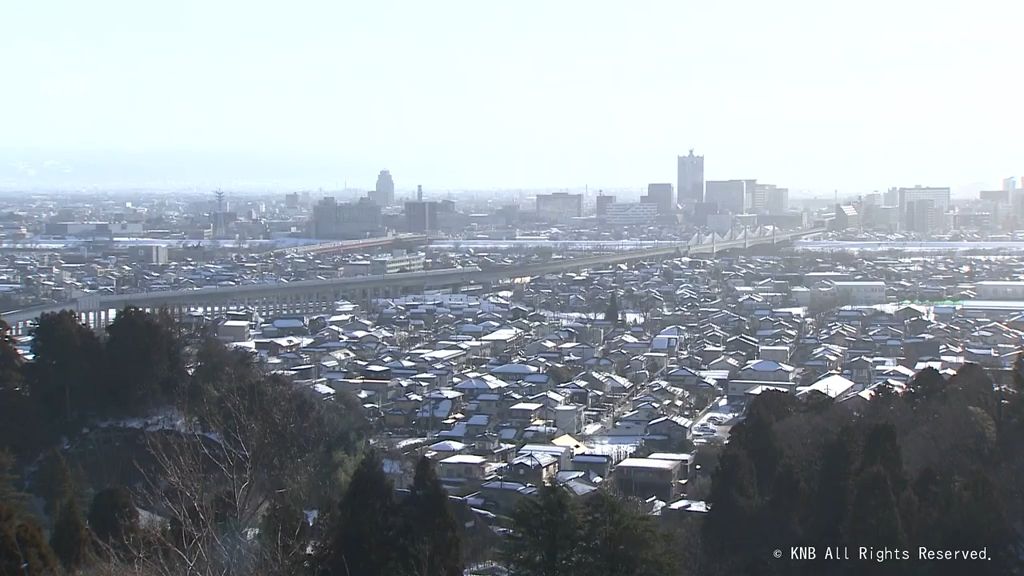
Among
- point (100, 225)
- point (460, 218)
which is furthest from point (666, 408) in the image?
point (460, 218)

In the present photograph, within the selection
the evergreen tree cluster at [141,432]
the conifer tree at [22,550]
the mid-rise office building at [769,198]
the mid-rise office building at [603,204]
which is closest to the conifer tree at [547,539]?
the evergreen tree cluster at [141,432]

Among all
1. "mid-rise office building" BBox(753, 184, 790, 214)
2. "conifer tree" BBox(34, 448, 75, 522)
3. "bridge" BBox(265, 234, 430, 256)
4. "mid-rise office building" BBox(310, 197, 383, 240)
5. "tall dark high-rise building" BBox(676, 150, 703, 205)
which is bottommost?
"conifer tree" BBox(34, 448, 75, 522)

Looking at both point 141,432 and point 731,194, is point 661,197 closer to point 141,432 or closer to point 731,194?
point 731,194

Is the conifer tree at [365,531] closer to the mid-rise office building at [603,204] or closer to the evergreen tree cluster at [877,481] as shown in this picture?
the evergreen tree cluster at [877,481]

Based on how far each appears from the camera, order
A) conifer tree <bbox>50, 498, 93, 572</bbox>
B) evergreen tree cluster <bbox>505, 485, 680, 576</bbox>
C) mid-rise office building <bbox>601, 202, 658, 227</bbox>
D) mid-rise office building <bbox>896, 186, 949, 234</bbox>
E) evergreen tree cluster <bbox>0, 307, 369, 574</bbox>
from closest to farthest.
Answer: evergreen tree cluster <bbox>505, 485, 680, 576</bbox>
conifer tree <bbox>50, 498, 93, 572</bbox>
evergreen tree cluster <bbox>0, 307, 369, 574</bbox>
mid-rise office building <bbox>896, 186, 949, 234</bbox>
mid-rise office building <bbox>601, 202, 658, 227</bbox>

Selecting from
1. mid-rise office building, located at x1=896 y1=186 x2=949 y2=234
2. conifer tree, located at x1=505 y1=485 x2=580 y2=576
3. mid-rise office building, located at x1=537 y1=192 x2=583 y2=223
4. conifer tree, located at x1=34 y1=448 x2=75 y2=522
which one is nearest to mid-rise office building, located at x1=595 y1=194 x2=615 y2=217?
mid-rise office building, located at x1=537 y1=192 x2=583 y2=223

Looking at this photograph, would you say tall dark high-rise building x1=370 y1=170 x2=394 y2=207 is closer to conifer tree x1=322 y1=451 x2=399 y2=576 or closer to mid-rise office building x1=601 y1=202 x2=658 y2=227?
mid-rise office building x1=601 y1=202 x2=658 y2=227
